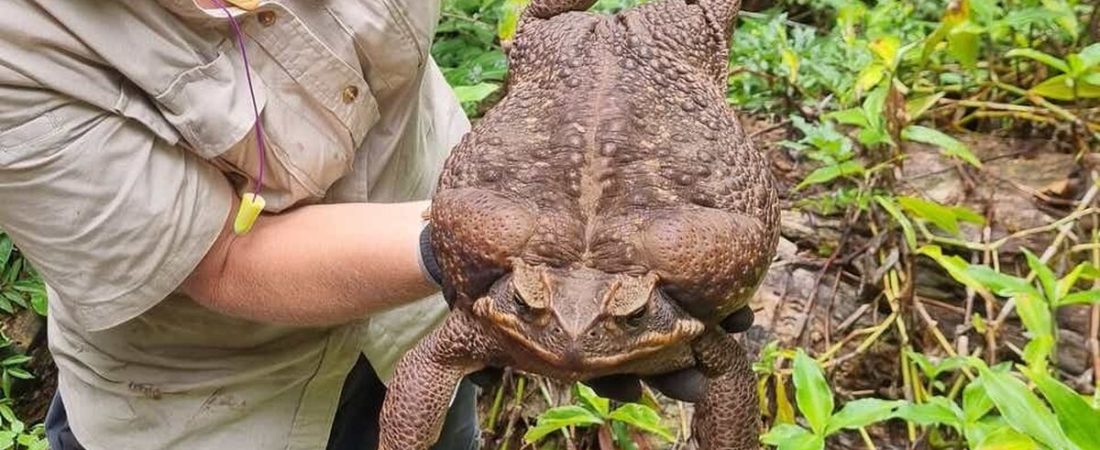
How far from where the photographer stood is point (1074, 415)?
127 cm

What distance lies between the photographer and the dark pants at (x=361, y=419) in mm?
1892

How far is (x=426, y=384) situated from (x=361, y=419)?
2.44 ft

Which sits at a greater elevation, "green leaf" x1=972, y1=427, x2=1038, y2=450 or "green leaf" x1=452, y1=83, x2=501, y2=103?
"green leaf" x1=972, y1=427, x2=1038, y2=450

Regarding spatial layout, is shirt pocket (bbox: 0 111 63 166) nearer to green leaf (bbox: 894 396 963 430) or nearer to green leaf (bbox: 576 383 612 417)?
green leaf (bbox: 576 383 612 417)

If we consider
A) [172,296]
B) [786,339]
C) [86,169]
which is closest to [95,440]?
[172,296]

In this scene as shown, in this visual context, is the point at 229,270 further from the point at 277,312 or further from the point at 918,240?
the point at 918,240

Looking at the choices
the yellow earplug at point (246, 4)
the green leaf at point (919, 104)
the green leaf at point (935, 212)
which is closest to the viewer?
the yellow earplug at point (246, 4)

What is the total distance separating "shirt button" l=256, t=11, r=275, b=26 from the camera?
1.38m

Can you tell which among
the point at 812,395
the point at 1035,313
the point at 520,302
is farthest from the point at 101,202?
the point at 1035,313

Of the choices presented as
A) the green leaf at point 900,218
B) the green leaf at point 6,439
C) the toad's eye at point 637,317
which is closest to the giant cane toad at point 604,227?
the toad's eye at point 637,317

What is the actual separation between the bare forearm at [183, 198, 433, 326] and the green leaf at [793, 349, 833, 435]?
1.88 ft

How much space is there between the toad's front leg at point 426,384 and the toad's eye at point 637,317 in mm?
241

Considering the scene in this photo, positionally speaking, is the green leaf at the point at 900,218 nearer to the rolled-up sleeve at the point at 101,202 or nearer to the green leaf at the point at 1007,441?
the green leaf at the point at 1007,441

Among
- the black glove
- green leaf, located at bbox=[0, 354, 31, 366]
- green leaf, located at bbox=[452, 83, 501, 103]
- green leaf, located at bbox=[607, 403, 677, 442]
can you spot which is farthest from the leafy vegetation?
the black glove
